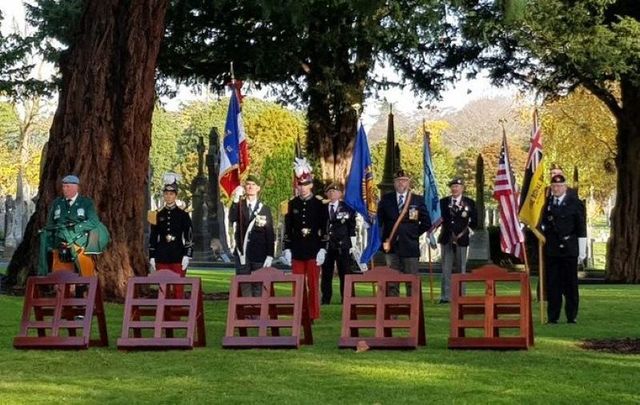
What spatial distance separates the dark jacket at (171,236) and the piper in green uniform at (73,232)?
897mm

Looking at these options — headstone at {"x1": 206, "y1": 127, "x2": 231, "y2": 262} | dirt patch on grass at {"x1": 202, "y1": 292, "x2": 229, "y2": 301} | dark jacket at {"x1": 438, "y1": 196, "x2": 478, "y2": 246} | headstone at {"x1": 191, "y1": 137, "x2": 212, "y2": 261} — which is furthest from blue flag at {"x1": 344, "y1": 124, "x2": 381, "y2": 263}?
headstone at {"x1": 206, "y1": 127, "x2": 231, "y2": 262}

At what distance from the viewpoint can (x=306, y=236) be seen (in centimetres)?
1691

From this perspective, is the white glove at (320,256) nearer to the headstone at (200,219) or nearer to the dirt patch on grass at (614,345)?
the dirt patch on grass at (614,345)

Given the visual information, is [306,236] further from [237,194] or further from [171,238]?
[171,238]

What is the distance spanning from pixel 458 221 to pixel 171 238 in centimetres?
539

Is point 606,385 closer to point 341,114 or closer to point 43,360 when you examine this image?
point 43,360

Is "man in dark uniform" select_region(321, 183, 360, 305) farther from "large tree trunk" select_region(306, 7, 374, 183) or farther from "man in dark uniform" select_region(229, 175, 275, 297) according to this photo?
"large tree trunk" select_region(306, 7, 374, 183)

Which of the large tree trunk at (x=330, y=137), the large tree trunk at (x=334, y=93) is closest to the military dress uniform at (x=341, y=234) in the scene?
the large tree trunk at (x=334, y=93)

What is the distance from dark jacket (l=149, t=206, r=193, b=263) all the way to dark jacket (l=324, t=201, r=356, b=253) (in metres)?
3.03

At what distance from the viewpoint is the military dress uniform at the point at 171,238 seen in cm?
1658

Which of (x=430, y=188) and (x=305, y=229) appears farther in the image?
(x=430, y=188)

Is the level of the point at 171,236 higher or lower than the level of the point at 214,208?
lower

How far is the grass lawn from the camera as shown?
368 inches

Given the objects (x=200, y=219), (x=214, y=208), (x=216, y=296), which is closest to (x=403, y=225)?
(x=216, y=296)
